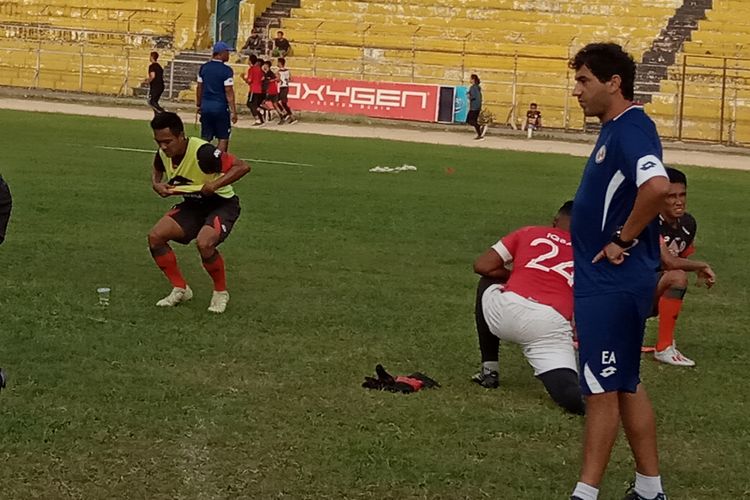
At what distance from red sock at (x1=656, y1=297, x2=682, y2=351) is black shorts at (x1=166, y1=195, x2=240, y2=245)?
3.38 meters

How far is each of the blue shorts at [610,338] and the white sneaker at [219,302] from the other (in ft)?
15.1

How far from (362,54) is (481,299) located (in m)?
32.0

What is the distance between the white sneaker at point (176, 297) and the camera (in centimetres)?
939

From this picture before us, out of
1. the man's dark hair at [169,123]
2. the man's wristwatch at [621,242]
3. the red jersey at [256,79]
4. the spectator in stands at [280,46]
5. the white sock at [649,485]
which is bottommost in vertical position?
the white sock at [649,485]

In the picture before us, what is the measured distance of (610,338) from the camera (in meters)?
5.08

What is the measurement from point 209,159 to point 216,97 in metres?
11.5

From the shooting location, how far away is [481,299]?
24.9ft

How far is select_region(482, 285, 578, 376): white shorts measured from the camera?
7.12 meters

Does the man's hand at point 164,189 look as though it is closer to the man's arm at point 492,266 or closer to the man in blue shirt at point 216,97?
the man's arm at point 492,266

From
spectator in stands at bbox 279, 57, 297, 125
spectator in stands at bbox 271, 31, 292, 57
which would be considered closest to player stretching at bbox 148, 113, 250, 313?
spectator in stands at bbox 279, 57, 297, 125

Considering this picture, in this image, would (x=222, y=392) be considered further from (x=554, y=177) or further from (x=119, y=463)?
(x=554, y=177)

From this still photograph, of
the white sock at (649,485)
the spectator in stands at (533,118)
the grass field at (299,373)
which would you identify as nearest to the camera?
the white sock at (649,485)

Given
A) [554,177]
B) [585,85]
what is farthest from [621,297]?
[554,177]

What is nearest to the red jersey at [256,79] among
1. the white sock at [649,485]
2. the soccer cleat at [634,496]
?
the soccer cleat at [634,496]
